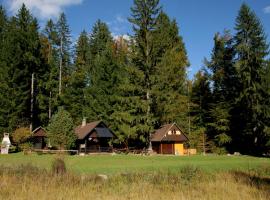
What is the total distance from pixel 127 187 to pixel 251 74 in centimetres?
3699

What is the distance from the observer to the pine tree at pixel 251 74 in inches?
1705

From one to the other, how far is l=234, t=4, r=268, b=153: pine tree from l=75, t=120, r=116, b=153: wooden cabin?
18760 millimetres

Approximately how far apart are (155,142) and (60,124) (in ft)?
53.1

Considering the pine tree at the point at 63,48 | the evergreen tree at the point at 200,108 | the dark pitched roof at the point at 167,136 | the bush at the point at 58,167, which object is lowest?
the bush at the point at 58,167

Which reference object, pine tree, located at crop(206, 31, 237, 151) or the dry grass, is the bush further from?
pine tree, located at crop(206, 31, 237, 151)

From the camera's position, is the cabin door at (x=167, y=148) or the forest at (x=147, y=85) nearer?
the forest at (x=147, y=85)

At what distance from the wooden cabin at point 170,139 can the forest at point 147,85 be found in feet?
6.67

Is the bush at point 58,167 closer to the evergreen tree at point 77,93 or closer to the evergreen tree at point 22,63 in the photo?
the evergreen tree at point 22,63

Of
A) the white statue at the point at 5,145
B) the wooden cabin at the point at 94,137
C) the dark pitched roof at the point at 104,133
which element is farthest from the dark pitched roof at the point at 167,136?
the white statue at the point at 5,145

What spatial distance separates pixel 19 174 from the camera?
13672mm

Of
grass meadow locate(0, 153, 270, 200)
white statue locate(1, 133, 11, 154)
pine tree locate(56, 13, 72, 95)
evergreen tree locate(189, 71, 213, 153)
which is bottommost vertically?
grass meadow locate(0, 153, 270, 200)

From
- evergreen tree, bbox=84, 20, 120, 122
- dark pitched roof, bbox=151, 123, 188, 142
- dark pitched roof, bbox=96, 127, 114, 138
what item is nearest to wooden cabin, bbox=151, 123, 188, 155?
dark pitched roof, bbox=151, 123, 188, 142

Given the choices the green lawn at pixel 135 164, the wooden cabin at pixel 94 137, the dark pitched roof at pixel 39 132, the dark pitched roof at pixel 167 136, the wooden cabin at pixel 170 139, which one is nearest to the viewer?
the green lawn at pixel 135 164

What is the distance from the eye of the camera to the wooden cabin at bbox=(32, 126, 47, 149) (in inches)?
2004
